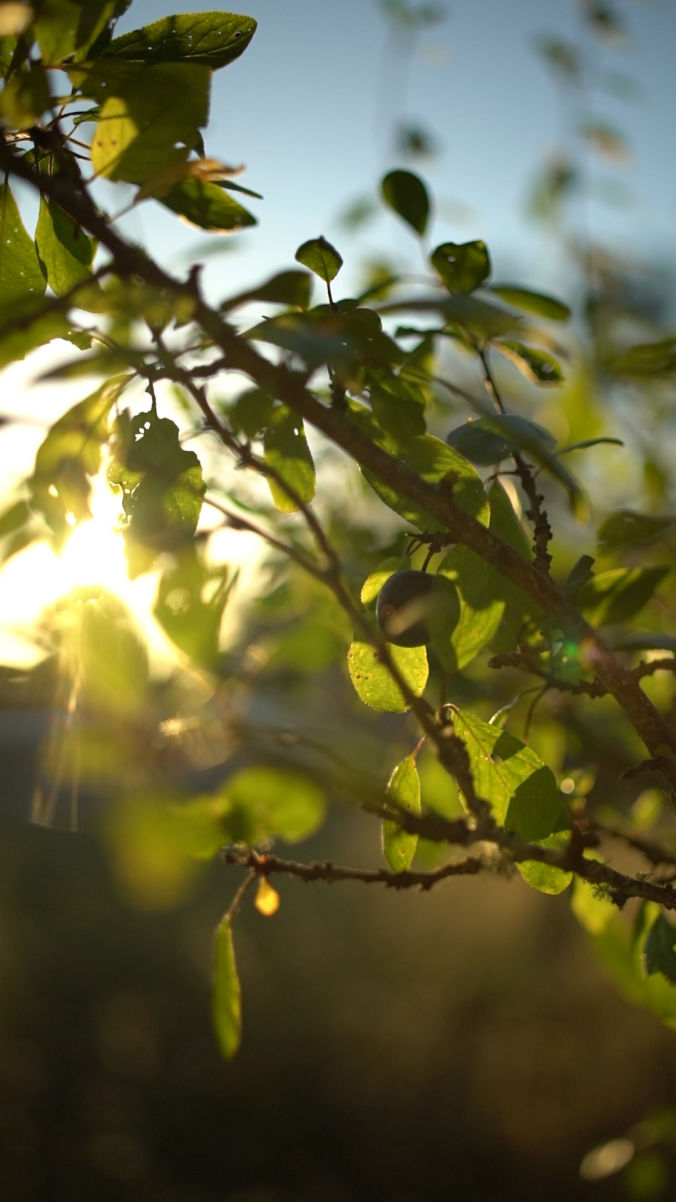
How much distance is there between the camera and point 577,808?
2.78 ft

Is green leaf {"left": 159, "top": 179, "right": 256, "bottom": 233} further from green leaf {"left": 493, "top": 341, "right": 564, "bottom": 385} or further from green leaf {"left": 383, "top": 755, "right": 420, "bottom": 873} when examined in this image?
green leaf {"left": 383, "top": 755, "right": 420, "bottom": 873}

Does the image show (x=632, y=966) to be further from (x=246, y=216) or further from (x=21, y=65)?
(x=21, y=65)

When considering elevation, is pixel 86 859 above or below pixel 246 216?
below

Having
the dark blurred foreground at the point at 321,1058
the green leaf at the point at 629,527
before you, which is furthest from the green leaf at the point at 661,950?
the dark blurred foreground at the point at 321,1058

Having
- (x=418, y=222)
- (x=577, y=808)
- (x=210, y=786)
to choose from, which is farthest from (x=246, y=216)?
(x=210, y=786)

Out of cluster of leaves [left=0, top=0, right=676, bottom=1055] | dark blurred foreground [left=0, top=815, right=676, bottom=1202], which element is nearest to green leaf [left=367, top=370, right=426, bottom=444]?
cluster of leaves [left=0, top=0, right=676, bottom=1055]

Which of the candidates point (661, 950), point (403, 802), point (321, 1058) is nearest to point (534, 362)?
point (403, 802)

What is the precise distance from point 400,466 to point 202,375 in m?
0.13

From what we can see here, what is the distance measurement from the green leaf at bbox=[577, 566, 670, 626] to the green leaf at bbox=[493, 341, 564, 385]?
182mm

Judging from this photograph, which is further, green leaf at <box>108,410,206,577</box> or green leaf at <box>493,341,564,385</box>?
green leaf at <box>493,341,564,385</box>

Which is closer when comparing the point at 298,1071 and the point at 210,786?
the point at 298,1071

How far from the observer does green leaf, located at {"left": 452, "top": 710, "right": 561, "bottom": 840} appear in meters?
0.63

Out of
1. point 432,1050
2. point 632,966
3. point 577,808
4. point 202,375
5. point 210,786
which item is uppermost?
point 202,375

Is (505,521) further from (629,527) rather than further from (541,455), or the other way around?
(541,455)
